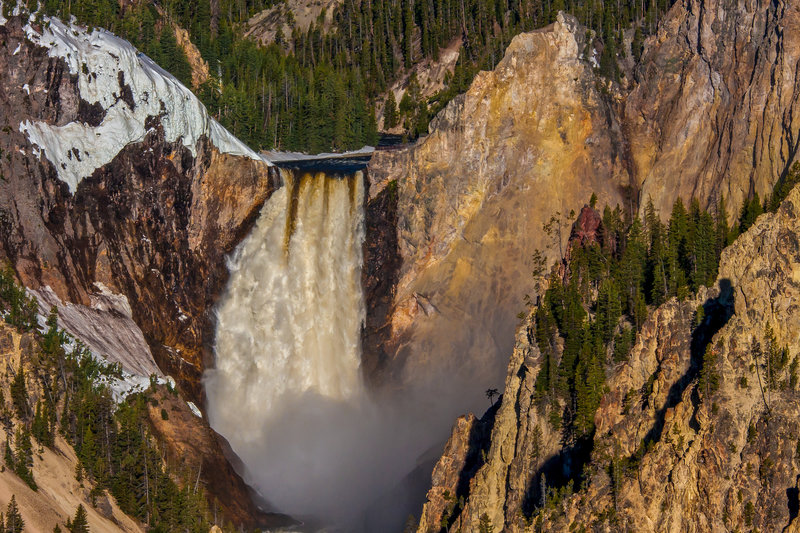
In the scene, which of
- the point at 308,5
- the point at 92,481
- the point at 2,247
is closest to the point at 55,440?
the point at 92,481

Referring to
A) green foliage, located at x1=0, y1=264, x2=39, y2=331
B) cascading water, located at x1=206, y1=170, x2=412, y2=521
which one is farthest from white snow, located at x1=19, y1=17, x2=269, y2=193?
green foliage, located at x1=0, y1=264, x2=39, y2=331

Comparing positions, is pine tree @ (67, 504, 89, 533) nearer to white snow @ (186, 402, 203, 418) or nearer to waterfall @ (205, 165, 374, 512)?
white snow @ (186, 402, 203, 418)

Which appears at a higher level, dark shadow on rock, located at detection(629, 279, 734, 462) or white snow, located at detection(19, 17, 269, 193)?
white snow, located at detection(19, 17, 269, 193)

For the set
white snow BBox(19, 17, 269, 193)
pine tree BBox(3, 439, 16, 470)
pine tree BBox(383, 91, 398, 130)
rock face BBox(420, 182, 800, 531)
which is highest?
pine tree BBox(383, 91, 398, 130)

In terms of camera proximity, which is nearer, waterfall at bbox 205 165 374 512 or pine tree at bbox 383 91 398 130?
waterfall at bbox 205 165 374 512

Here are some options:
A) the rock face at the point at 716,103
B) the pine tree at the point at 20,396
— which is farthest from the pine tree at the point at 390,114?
the pine tree at the point at 20,396

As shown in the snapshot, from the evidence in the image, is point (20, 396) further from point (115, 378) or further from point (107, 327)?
point (107, 327)

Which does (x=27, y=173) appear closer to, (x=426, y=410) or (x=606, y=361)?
(x=426, y=410)
